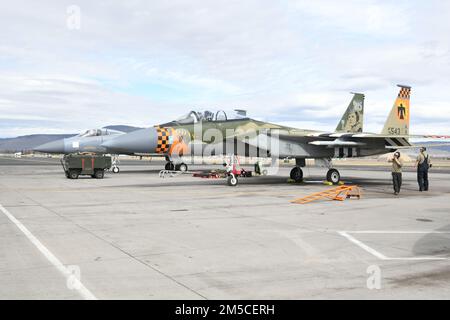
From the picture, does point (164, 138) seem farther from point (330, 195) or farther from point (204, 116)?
point (330, 195)

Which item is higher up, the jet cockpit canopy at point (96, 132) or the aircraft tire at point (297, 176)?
the jet cockpit canopy at point (96, 132)

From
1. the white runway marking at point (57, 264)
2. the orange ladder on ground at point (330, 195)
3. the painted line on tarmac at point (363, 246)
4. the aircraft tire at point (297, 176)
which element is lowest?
the painted line on tarmac at point (363, 246)

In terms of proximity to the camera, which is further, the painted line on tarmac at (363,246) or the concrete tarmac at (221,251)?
the painted line on tarmac at (363,246)

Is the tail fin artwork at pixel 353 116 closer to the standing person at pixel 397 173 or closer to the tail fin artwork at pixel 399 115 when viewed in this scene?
the tail fin artwork at pixel 399 115

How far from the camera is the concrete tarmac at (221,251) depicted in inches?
171

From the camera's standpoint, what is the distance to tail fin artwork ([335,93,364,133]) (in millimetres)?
22219

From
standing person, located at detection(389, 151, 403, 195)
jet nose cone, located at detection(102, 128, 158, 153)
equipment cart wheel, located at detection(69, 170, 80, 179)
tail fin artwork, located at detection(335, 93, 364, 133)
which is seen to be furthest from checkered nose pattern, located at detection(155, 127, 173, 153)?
tail fin artwork, located at detection(335, 93, 364, 133)

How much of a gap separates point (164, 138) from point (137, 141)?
1102 millimetres

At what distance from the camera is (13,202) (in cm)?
1116

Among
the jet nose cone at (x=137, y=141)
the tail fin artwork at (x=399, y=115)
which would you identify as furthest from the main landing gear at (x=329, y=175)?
the jet nose cone at (x=137, y=141)

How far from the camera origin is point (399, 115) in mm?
20719

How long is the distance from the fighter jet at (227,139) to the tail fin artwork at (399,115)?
254 cm

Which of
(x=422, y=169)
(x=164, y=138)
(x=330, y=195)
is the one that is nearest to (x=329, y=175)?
(x=422, y=169)
